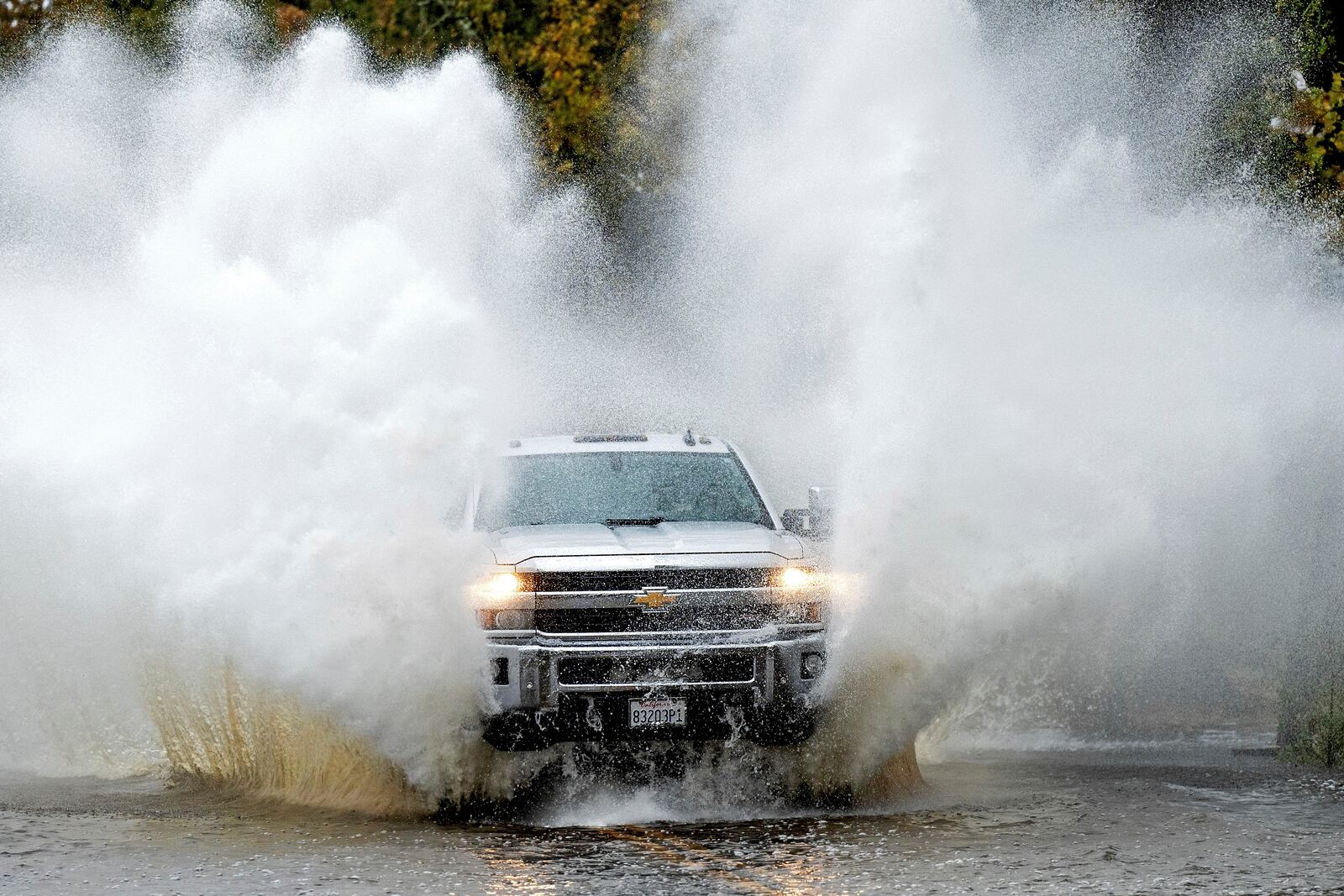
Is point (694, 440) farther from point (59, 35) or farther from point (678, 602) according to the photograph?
point (59, 35)

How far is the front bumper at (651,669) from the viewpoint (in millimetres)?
9219

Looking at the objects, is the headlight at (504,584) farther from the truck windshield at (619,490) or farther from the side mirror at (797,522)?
the side mirror at (797,522)

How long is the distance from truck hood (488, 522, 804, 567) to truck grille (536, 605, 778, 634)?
208mm

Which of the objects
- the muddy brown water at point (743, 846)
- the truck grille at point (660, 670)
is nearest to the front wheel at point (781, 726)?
the truck grille at point (660, 670)

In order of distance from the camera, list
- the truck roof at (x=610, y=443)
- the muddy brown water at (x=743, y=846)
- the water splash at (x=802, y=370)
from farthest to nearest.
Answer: the truck roof at (x=610, y=443) → the water splash at (x=802, y=370) → the muddy brown water at (x=743, y=846)

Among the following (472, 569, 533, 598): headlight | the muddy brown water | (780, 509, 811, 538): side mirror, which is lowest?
the muddy brown water

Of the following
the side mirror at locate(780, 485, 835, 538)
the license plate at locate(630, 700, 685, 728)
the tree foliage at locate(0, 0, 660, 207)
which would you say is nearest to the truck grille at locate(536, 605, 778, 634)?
the license plate at locate(630, 700, 685, 728)

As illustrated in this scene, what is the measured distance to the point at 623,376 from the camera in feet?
67.0

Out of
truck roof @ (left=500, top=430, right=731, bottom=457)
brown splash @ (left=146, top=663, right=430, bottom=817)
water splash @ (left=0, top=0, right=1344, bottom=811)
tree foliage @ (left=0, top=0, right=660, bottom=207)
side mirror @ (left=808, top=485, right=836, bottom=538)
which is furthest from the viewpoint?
tree foliage @ (left=0, top=0, right=660, bottom=207)

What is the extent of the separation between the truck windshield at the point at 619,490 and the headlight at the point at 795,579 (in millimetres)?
1102

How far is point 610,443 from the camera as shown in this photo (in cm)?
1127

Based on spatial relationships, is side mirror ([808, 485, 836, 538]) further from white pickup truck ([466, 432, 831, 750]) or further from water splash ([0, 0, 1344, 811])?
white pickup truck ([466, 432, 831, 750])

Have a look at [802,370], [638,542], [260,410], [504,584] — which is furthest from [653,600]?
[802,370]

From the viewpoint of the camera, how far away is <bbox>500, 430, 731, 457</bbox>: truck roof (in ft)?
36.5
